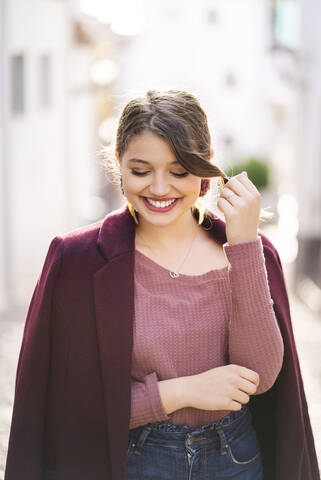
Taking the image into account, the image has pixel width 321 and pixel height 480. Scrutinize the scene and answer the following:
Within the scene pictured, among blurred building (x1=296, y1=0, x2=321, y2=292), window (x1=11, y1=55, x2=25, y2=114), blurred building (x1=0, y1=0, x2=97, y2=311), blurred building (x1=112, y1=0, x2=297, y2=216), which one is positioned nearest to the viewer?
blurred building (x1=0, y1=0, x2=97, y2=311)

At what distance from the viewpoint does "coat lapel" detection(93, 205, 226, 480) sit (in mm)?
2088

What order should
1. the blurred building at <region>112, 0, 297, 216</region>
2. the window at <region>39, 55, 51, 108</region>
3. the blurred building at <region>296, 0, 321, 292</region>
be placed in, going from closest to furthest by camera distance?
the blurred building at <region>296, 0, 321, 292</region> → the window at <region>39, 55, 51, 108</region> → the blurred building at <region>112, 0, 297, 216</region>

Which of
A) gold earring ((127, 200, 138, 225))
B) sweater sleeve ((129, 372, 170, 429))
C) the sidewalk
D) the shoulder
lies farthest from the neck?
the sidewalk

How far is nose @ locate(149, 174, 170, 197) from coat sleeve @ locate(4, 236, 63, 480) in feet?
1.04

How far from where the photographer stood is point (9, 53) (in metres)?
10.3

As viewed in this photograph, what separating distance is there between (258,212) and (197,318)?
0.34 metres

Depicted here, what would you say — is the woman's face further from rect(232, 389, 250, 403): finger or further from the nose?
rect(232, 389, 250, 403): finger

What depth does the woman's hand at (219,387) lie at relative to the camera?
2082mm

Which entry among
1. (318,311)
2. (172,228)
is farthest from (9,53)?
(172,228)

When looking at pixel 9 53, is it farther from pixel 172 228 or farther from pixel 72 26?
pixel 172 228

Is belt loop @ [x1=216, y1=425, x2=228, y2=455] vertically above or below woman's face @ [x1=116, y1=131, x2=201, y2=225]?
below

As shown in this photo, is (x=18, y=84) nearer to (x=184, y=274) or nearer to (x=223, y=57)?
(x=184, y=274)

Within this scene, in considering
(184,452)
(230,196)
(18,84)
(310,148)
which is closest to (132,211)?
(230,196)

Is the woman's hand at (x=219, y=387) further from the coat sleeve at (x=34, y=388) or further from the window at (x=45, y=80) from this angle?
the window at (x=45, y=80)
